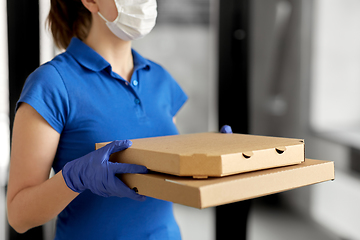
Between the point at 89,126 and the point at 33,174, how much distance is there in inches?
6.9

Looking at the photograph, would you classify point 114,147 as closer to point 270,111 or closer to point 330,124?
point 270,111

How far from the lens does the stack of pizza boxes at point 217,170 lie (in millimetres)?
506

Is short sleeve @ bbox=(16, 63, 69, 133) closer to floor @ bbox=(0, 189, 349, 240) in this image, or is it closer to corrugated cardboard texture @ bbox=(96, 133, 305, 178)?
corrugated cardboard texture @ bbox=(96, 133, 305, 178)

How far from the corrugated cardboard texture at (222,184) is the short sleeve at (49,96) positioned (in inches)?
10.2

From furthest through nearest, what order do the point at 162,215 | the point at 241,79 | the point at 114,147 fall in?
1. the point at 241,79
2. the point at 162,215
3. the point at 114,147

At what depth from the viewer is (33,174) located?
0.75 metres

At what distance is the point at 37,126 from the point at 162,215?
43 centimetres

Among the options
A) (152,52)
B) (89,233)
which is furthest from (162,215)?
(152,52)

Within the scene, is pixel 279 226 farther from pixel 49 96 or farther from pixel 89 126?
pixel 49 96

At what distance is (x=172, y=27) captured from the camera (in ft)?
6.10

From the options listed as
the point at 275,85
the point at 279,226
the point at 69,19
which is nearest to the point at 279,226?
the point at 279,226

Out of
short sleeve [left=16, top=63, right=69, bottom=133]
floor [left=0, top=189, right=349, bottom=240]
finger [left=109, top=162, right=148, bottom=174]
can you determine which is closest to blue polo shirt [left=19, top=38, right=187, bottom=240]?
short sleeve [left=16, top=63, right=69, bottom=133]

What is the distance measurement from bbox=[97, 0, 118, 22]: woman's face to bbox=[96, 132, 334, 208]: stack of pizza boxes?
41 cm

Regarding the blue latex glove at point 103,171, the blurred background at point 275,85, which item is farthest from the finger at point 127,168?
the blurred background at point 275,85
